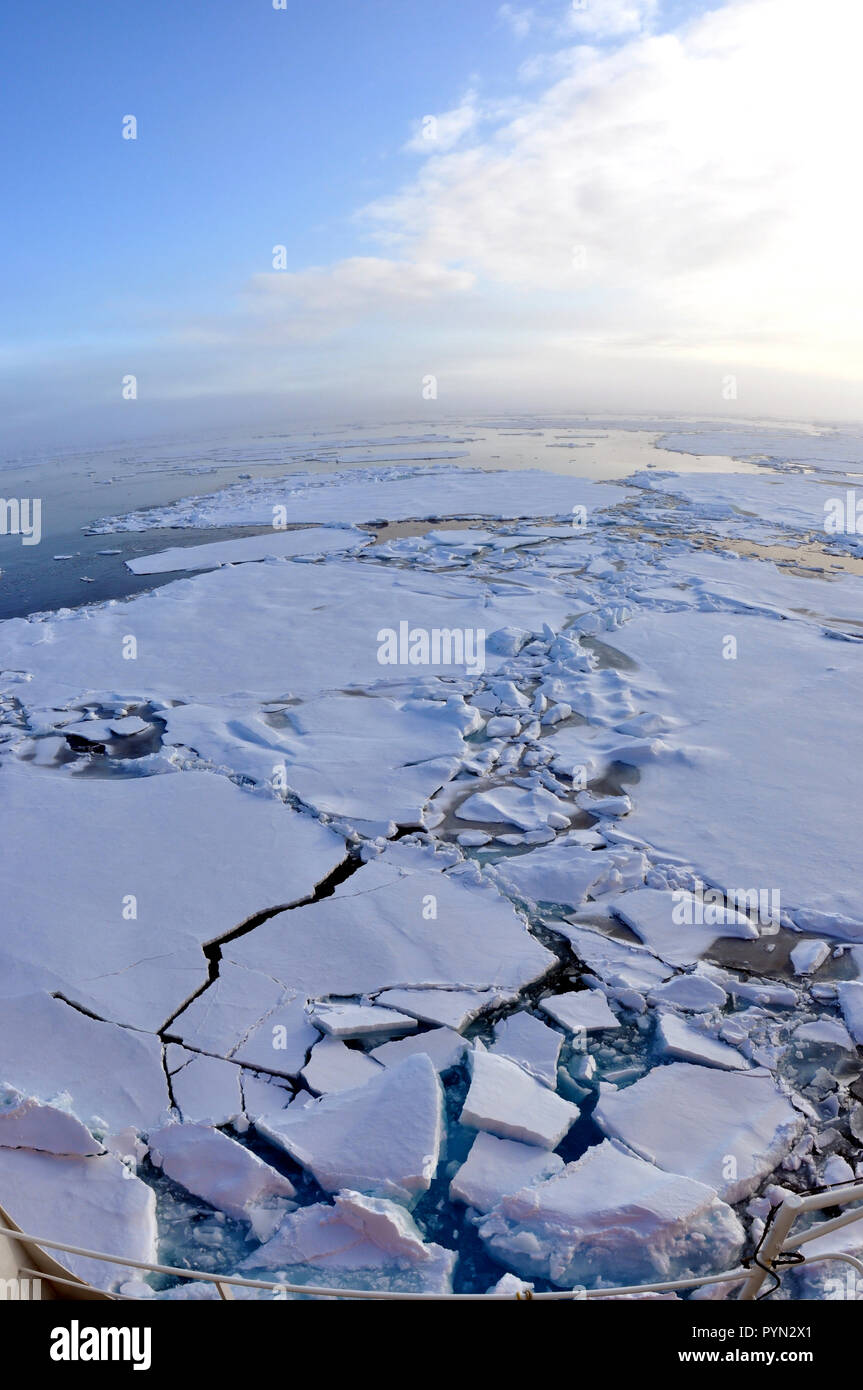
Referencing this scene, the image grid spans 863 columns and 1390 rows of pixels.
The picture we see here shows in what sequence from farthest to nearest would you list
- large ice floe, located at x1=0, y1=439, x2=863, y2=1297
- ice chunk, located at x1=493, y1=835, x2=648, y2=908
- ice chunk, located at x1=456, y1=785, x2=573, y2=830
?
ice chunk, located at x1=456, y1=785, x2=573, y2=830 → ice chunk, located at x1=493, y1=835, x2=648, y2=908 → large ice floe, located at x1=0, y1=439, x2=863, y2=1297

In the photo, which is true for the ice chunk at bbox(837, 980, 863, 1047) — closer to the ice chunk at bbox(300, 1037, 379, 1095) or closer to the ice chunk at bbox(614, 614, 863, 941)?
the ice chunk at bbox(614, 614, 863, 941)

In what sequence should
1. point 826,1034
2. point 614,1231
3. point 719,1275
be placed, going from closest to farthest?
point 719,1275, point 614,1231, point 826,1034

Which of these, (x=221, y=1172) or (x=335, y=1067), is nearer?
(x=221, y=1172)

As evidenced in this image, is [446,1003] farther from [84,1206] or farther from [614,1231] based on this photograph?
[84,1206]

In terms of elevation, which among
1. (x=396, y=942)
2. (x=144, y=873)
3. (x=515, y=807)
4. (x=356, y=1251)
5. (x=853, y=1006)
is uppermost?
(x=515, y=807)

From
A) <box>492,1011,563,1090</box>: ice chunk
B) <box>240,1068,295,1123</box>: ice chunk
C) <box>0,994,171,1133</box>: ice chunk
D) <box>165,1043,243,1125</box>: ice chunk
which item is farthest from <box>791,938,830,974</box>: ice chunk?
<box>0,994,171,1133</box>: ice chunk

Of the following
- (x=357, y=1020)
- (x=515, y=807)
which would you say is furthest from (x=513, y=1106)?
(x=515, y=807)

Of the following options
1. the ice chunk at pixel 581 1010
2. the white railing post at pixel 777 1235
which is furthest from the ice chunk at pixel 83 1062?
the white railing post at pixel 777 1235
